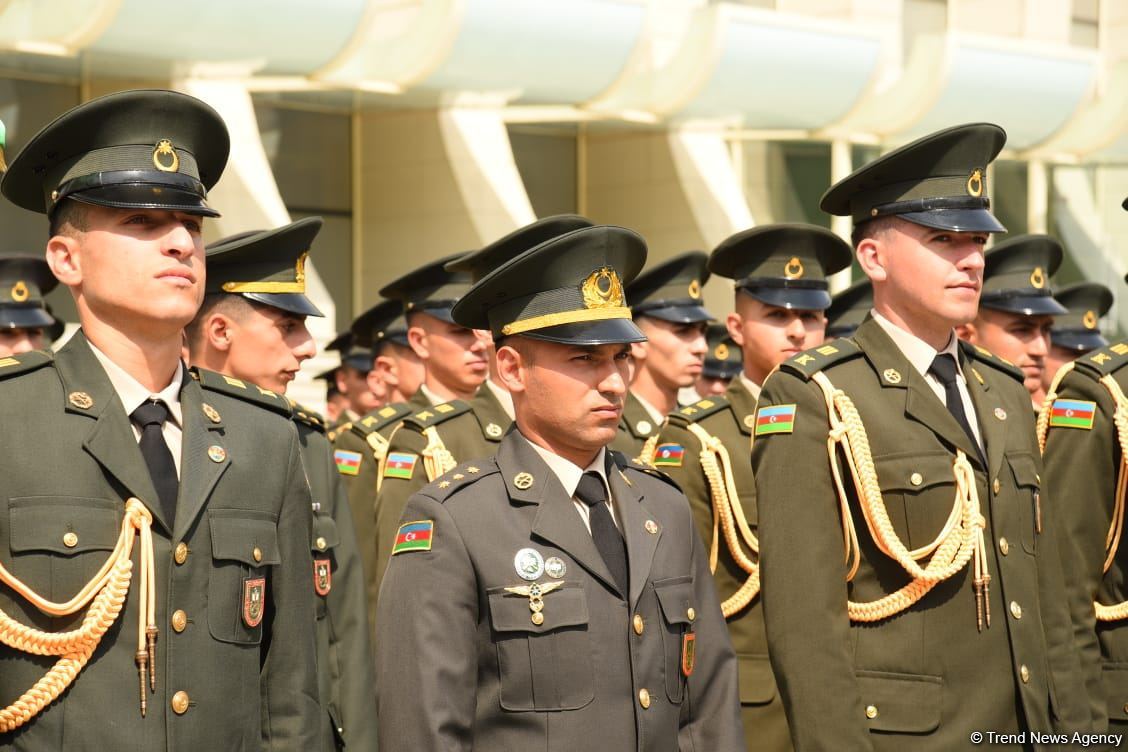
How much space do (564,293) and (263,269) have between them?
2.12 meters

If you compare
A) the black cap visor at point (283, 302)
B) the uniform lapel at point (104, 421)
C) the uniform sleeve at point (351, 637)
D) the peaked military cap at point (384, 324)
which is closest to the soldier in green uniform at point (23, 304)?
the peaked military cap at point (384, 324)

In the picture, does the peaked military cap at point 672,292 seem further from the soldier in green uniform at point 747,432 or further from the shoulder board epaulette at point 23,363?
the shoulder board epaulette at point 23,363

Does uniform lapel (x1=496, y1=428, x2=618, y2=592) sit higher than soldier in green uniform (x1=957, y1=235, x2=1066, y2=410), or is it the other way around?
soldier in green uniform (x1=957, y1=235, x2=1066, y2=410)

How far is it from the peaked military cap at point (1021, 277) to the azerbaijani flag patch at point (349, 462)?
9.83 ft

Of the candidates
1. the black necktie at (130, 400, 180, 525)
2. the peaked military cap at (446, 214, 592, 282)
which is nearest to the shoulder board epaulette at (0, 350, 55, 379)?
the black necktie at (130, 400, 180, 525)

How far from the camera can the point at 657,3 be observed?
19.4 metres

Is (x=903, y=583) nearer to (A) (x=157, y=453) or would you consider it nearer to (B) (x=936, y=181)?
(B) (x=936, y=181)

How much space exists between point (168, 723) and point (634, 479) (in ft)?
4.26

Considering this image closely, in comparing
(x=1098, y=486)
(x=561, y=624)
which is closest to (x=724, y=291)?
(x=1098, y=486)

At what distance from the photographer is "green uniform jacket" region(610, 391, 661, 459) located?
7.16 m

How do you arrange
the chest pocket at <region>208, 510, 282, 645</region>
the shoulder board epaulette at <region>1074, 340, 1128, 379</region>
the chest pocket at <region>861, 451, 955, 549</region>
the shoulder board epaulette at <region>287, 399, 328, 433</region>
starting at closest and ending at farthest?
1. the chest pocket at <region>208, 510, 282, 645</region>
2. the chest pocket at <region>861, 451, 955, 549</region>
3. the shoulder board epaulette at <region>1074, 340, 1128, 379</region>
4. the shoulder board epaulette at <region>287, 399, 328, 433</region>

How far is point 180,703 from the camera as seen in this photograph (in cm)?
339

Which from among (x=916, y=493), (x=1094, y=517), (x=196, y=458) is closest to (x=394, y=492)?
(x=916, y=493)

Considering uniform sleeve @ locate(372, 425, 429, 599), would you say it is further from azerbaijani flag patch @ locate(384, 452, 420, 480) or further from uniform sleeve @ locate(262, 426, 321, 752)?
uniform sleeve @ locate(262, 426, 321, 752)
